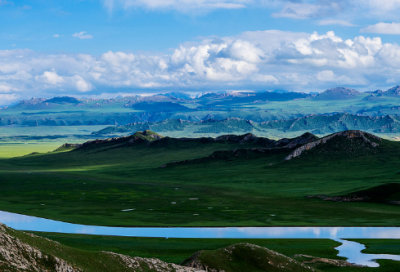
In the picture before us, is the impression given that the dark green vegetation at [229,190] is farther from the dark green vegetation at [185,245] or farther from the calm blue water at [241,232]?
the dark green vegetation at [185,245]

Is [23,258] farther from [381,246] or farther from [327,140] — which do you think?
[327,140]

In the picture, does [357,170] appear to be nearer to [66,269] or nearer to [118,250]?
[118,250]

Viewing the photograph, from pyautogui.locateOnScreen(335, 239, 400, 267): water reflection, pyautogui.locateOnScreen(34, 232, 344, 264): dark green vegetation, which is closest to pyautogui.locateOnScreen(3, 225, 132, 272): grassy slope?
pyautogui.locateOnScreen(34, 232, 344, 264): dark green vegetation

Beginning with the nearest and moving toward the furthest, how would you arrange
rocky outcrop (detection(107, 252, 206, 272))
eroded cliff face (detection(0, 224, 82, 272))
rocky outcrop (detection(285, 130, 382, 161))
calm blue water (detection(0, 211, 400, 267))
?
eroded cliff face (detection(0, 224, 82, 272)), rocky outcrop (detection(107, 252, 206, 272)), calm blue water (detection(0, 211, 400, 267)), rocky outcrop (detection(285, 130, 382, 161))

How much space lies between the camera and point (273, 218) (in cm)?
7294

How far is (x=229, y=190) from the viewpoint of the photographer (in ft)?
368

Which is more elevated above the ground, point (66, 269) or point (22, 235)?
point (22, 235)

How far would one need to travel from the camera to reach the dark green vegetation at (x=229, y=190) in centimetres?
7412

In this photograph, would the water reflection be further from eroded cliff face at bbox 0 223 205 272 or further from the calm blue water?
eroded cliff face at bbox 0 223 205 272

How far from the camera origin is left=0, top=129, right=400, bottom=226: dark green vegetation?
7412cm

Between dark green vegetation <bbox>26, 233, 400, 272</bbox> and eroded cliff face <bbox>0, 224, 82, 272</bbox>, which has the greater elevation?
eroded cliff face <bbox>0, 224, 82, 272</bbox>

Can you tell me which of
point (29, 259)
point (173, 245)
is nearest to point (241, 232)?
point (173, 245)

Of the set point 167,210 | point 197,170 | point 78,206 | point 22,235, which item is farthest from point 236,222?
point 197,170

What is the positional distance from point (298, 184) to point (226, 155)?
66.3 metres
